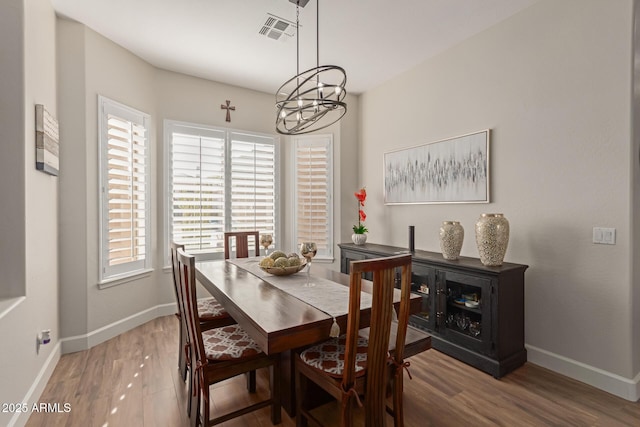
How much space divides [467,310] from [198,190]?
3.31 metres

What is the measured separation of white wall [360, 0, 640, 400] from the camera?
2.19 metres

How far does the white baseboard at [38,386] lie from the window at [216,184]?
159cm

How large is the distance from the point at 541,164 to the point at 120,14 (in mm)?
3842

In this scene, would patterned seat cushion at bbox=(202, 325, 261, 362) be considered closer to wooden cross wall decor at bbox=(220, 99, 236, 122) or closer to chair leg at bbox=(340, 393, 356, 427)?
chair leg at bbox=(340, 393, 356, 427)

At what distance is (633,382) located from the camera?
2.12 m

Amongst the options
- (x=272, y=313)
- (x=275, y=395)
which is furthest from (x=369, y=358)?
(x=275, y=395)

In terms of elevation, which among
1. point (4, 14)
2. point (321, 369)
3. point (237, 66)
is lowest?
point (321, 369)

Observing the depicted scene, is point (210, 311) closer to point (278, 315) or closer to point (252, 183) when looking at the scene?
point (278, 315)

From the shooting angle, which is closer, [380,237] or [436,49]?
[436,49]

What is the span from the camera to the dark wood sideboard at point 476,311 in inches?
95.6

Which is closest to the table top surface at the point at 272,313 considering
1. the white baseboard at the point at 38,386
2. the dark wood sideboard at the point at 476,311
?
the dark wood sideboard at the point at 476,311

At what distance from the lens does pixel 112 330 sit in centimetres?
315

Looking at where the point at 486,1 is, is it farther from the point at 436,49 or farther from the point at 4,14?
the point at 4,14

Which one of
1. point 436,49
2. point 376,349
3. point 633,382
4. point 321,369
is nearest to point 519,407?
point 633,382
